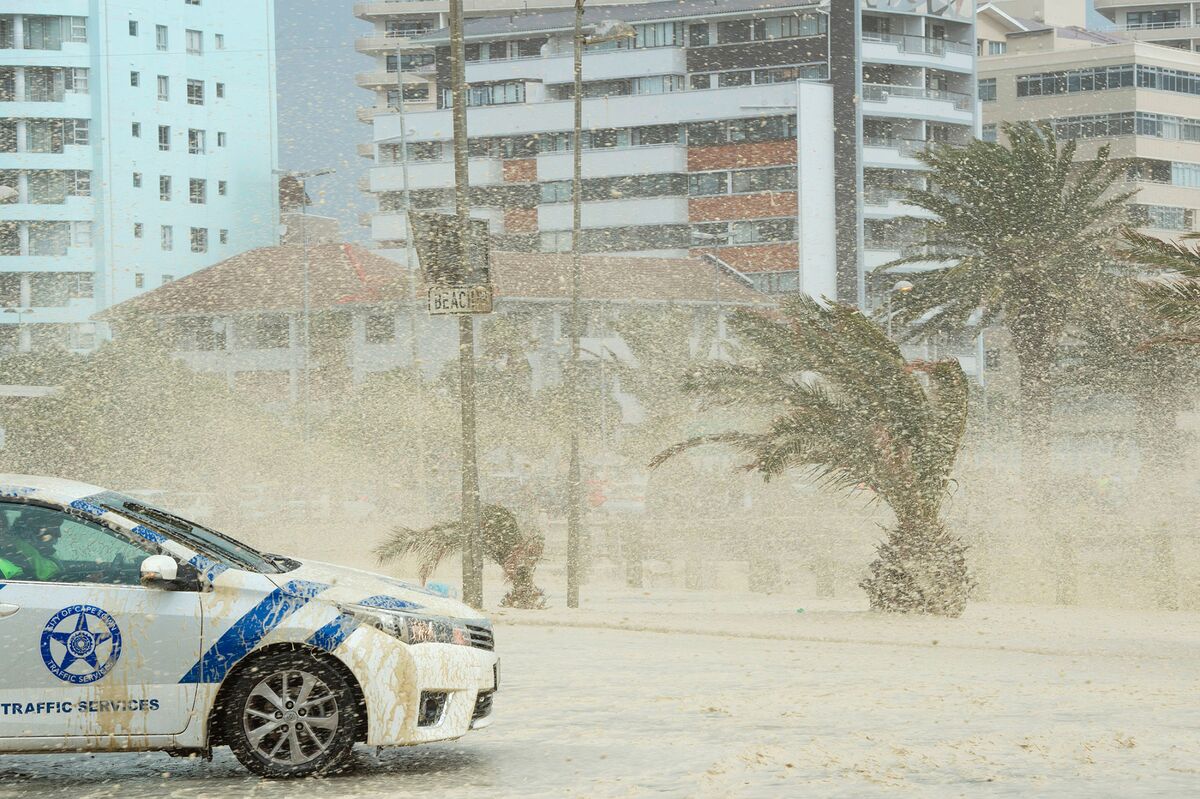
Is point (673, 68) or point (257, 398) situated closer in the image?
point (257, 398)

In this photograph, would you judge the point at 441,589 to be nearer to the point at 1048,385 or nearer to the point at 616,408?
the point at 1048,385

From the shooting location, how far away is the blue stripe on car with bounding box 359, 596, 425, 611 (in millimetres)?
7301

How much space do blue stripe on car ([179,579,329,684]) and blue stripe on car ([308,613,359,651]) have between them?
149 millimetres

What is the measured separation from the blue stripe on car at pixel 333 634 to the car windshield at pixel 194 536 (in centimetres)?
51

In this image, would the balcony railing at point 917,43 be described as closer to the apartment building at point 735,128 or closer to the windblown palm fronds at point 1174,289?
the apartment building at point 735,128

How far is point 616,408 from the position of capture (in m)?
63.3

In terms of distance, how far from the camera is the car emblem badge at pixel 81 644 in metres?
6.96

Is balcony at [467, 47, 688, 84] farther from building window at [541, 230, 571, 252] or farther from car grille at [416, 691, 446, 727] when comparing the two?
car grille at [416, 691, 446, 727]

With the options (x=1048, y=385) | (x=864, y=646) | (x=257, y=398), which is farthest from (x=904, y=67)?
(x=864, y=646)

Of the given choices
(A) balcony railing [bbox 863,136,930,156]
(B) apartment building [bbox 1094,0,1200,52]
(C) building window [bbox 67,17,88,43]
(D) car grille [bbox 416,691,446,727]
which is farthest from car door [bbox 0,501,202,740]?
(B) apartment building [bbox 1094,0,1200,52]

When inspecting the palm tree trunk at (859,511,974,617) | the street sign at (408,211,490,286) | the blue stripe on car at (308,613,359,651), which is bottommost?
the palm tree trunk at (859,511,974,617)

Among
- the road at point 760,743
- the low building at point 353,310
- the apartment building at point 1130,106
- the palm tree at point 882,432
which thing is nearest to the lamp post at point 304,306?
the low building at point 353,310

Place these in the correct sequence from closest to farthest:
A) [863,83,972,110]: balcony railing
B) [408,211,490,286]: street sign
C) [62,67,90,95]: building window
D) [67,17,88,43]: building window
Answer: [408,211,490,286]: street sign < [863,83,972,110]: balcony railing < [67,17,88,43]: building window < [62,67,90,95]: building window

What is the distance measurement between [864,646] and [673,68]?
2742 inches
